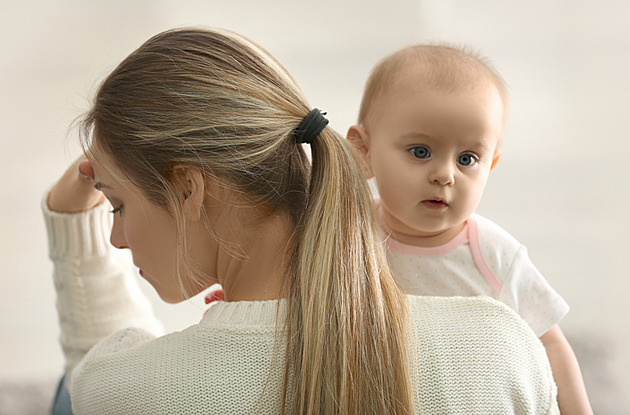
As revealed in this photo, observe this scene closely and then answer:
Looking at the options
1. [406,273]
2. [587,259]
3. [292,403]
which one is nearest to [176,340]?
[292,403]

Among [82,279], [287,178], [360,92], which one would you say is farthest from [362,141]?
[360,92]

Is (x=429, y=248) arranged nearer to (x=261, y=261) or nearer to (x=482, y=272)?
(x=482, y=272)

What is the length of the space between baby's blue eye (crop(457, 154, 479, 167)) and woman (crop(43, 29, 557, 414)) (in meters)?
0.22


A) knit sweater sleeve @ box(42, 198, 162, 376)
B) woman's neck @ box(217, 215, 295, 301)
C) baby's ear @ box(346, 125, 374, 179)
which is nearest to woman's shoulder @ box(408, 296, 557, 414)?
woman's neck @ box(217, 215, 295, 301)

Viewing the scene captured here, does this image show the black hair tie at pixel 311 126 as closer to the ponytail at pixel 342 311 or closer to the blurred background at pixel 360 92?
the ponytail at pixel 342 311

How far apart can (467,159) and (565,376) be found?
15.4 inches

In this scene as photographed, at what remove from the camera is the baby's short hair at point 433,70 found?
3.84 ft

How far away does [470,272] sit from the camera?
4.10 feet

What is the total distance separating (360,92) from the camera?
2.69 m

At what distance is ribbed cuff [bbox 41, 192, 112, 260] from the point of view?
1.35 m

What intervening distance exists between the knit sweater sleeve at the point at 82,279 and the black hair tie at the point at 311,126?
20.6 inches

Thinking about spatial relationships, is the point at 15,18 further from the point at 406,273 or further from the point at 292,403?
the point at 292,403

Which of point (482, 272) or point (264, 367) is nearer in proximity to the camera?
point (264, 367)

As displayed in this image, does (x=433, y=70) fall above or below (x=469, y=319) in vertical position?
above
